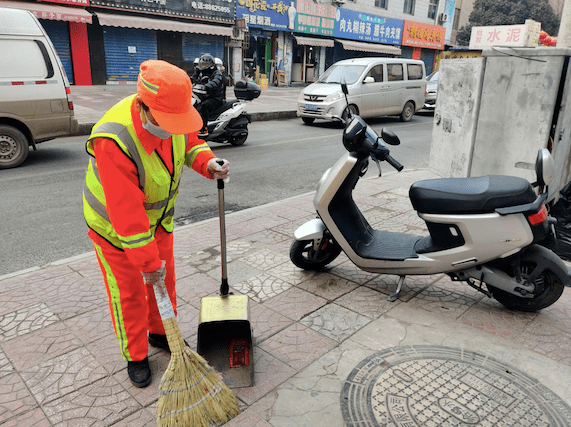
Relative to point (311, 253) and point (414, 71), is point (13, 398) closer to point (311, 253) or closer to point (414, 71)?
point (311, 253)

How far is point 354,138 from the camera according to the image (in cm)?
327

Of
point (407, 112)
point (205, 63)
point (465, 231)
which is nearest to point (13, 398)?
point (465, 231)

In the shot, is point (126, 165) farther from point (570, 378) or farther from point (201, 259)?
point (570, 378)

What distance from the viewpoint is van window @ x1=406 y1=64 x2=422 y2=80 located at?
1455cm

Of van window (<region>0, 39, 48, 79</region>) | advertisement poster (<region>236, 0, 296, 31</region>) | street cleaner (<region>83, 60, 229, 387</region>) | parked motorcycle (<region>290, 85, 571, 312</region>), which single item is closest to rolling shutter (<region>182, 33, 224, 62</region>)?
advertisement poster (<region>236, 0, 296, 31</region>)

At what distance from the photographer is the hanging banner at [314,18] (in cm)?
2331

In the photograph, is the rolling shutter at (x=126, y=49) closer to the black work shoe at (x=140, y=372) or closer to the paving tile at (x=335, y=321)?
the paving tile at (x=335, y=321)

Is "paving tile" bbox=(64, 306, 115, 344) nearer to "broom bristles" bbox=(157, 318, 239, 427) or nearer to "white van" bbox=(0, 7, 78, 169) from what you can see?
"broom bristles" bbox=(157, 318, 239, 427)

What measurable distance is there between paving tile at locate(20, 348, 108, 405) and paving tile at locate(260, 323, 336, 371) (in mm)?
992

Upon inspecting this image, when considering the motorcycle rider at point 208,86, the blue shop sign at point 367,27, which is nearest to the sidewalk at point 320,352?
the motorcycle rider at point 208,86

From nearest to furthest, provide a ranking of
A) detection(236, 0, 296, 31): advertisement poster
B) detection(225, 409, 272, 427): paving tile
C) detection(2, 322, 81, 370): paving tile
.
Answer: detection(225, 409, 272, 427): paving tile
detection(2, 322, 81, 370): paving tile
detection(236, 0, 296, 31): advertisement poster

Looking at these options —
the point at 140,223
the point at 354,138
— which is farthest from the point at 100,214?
the point at 354,138

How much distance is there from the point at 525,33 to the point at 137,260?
24.7m

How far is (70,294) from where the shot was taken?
3512 millimetres
